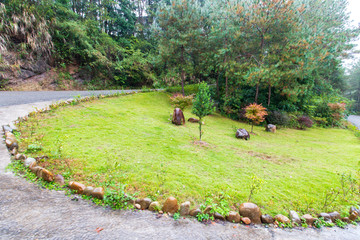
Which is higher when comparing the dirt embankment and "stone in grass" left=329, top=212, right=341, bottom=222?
the dirt embankment

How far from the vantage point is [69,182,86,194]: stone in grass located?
2000 mm

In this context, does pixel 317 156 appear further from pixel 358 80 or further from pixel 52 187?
pixel 358 80

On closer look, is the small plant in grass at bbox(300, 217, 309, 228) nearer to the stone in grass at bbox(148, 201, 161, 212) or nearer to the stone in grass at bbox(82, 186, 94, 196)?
the stone in grass at bbox(148, 201, 161, 212)

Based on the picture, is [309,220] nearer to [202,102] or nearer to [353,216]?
[353,216]

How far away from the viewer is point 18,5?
9969 mm

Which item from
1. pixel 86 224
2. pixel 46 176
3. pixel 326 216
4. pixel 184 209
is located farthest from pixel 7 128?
pixel 326 216

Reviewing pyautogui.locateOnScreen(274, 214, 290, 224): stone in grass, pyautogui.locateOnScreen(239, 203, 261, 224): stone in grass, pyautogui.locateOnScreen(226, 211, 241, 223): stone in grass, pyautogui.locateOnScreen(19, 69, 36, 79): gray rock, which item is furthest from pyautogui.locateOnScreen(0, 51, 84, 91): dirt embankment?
pyautogui.locateOnScreen(274, 214, 290, 224): stone in grass

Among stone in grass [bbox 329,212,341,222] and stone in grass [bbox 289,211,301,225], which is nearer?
stone in grass [bbox 289,211,301,225]

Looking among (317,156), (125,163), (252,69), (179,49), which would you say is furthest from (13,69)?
(317,156)

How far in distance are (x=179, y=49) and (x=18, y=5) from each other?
33.0ft

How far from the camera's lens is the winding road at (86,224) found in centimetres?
147

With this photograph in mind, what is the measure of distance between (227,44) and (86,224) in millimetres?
11460

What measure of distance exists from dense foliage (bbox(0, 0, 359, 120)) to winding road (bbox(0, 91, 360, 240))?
825cm

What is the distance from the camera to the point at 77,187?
201 cm
